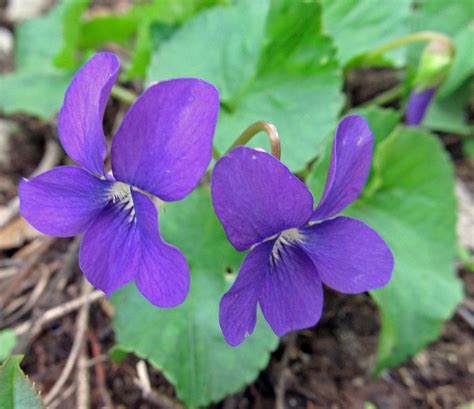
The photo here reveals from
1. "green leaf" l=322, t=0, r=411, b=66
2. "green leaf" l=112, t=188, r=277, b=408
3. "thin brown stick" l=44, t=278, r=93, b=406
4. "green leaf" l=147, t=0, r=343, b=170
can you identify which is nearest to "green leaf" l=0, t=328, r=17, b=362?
"thin brown stick" l=44, t=278, r=93, b=406

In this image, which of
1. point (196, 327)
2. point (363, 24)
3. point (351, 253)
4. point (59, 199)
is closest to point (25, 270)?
point (196, 327)

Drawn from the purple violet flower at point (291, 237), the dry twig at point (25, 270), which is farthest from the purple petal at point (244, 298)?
the dry twig at point (25, 270)

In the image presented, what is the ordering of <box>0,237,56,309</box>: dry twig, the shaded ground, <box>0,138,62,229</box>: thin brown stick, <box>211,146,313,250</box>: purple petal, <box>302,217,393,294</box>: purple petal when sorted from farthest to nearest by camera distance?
<box>0,138,62,229</box>: thin brown stick
<box>0,237,56,309</box>: dry twig
the shaded ground
<box>302,217,393,294</box>: purple petal
<box>211,146,313,250</box>: purple petal

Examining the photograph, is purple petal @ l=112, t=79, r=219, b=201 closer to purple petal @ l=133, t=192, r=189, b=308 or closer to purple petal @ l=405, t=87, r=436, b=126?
purple petal @ l=133, t=192, r=189, b=308

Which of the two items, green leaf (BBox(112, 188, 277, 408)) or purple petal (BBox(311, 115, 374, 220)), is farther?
green leaf (BBox(112, 188, 277, 408))

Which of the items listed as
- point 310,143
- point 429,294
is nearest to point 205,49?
point 310,143
